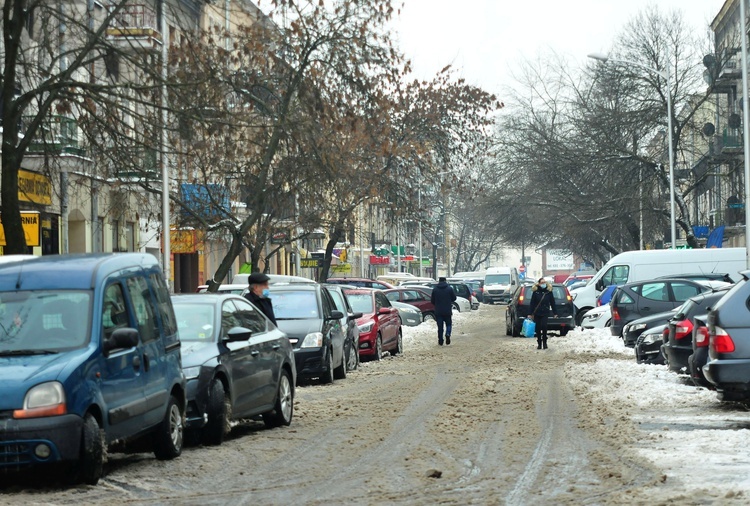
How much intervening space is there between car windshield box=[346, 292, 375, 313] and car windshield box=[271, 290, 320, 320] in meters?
7.04

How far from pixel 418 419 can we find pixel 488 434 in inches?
68.0

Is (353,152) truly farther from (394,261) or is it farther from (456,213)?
(394,261)

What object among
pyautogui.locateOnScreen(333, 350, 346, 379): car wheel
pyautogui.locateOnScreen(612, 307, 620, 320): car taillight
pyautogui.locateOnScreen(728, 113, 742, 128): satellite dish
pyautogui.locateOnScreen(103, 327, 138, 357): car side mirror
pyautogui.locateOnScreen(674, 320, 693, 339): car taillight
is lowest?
pyautogui.locateOnScreen(333, 350, 346, 379): car wheel

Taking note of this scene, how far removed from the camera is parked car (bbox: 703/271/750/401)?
42.3ft

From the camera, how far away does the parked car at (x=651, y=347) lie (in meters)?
21.6

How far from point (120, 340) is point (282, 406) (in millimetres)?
4258

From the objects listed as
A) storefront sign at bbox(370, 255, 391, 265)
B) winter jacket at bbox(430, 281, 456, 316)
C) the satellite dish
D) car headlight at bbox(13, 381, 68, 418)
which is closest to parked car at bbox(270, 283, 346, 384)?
car headlight at bbox(13, 381, 68, 418)

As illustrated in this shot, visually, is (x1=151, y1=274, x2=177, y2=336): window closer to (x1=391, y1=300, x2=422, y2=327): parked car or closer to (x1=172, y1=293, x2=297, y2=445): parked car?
(x1=172, y1=293, x2=297, y2=445): parked car

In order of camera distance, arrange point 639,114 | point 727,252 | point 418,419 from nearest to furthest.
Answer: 1. point 418,419
2. point 727,252
3. point 639,114

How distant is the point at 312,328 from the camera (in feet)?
65.1

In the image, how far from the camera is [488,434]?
40.4 ft

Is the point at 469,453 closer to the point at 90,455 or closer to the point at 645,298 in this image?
the point at 90,455

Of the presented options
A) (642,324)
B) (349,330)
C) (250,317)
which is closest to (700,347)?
(250,317)

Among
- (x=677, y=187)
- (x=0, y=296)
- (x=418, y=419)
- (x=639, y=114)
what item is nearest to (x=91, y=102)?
(x=418, y=419)
